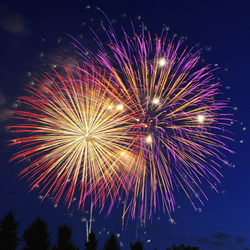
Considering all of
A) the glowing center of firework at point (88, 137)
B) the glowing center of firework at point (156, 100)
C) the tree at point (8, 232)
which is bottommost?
the tree at point (8, 232)

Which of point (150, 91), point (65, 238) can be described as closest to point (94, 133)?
point (150, 91)

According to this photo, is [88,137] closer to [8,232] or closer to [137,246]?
[8,232]

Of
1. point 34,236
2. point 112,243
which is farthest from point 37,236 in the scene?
point 112,243

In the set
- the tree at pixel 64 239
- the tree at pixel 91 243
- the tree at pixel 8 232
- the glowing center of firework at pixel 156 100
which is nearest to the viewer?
the glowing center of firework at pixel 156 100

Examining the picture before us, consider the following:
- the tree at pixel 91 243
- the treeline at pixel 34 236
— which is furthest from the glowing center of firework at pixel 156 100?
the tree at pixel 91 243

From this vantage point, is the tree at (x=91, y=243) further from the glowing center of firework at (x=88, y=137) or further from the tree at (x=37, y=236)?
the glowing center of firework at (x=88, y=137)

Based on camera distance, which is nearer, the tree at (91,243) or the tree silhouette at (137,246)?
the tree at (91,243)

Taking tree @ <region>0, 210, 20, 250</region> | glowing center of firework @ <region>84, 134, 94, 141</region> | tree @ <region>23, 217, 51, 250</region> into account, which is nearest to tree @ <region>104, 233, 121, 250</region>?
tree @ <region>23, 217, 51, 250</region>
